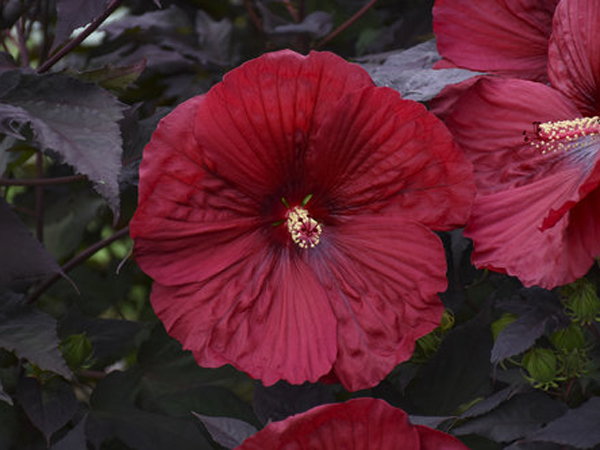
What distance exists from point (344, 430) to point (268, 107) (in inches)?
9.7

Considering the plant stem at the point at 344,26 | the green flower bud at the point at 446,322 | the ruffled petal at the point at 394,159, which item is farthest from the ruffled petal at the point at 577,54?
the plant stem at the point at 344,26

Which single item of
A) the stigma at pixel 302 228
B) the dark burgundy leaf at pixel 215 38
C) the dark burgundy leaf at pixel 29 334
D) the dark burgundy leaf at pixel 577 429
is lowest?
the dark burgundy leaf at pixel 577 429

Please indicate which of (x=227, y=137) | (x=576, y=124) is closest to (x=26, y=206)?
(x=227, y=137)

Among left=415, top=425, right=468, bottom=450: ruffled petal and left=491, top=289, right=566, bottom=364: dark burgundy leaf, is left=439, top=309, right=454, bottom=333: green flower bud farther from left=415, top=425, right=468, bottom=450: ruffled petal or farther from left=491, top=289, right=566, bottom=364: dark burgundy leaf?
left=415, top=425, right=468, bottom=450: ruffled petal

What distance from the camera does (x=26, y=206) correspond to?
1.25 m

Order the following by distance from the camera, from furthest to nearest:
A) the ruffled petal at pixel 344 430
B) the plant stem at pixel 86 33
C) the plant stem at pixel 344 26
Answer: the plant stem at pixel 344 26, the plant stem at pixel 86 33, the ruffled petal at pixel 344 430

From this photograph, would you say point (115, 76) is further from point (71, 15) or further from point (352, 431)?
point (352, 431)

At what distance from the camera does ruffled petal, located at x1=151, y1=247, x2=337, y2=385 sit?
0.65 meters

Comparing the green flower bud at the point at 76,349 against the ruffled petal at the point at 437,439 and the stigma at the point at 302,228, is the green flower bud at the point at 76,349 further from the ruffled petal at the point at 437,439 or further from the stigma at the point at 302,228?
the ruffled petal at the point at 437,439

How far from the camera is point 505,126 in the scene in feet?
2.34

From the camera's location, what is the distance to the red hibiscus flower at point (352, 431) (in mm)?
603

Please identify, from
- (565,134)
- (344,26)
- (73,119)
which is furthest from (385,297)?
(344,26)

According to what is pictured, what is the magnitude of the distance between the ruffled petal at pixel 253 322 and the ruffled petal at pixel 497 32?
0.25m

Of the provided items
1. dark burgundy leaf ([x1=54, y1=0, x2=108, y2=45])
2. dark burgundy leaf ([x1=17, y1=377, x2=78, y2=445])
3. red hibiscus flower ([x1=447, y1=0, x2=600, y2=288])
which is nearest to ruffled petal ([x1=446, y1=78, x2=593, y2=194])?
red hibiscus flower ([x1=447, y1=0, x2=600, y2=288])
